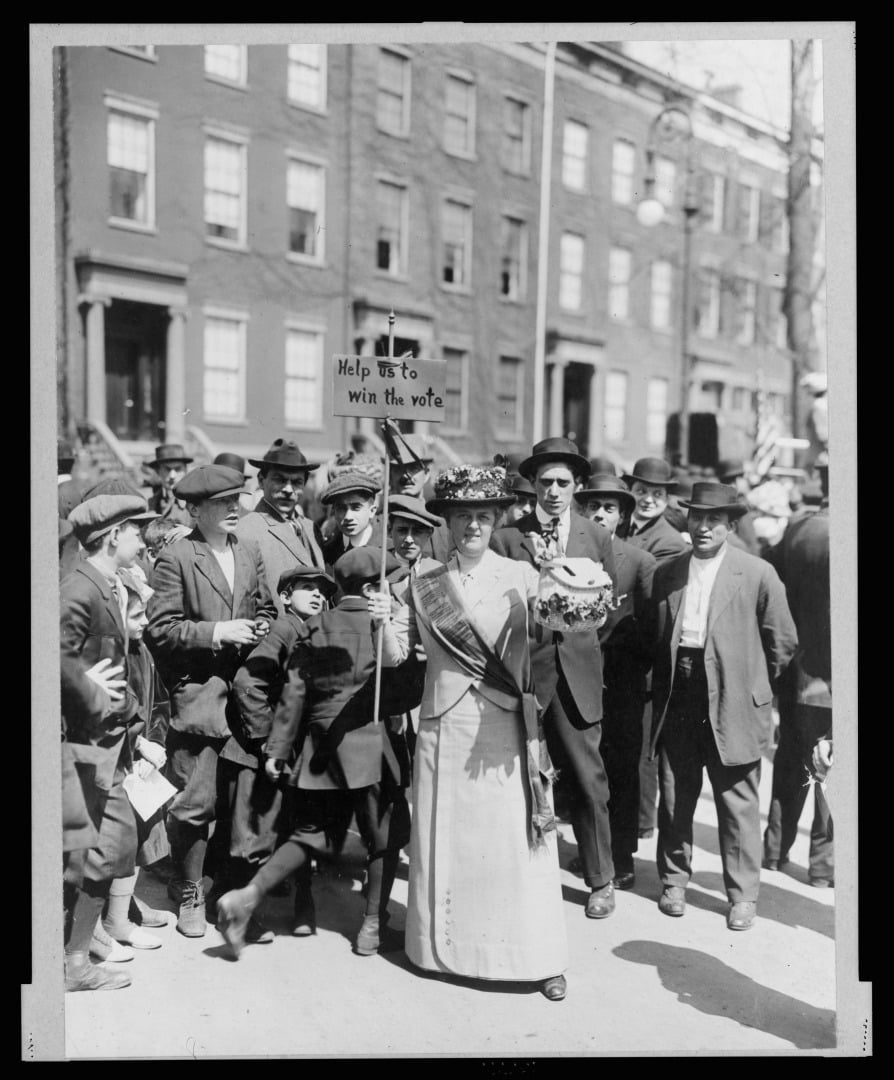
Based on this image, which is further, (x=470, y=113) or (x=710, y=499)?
(x=470, y=113)

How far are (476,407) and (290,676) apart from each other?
Result: 57.0 feet

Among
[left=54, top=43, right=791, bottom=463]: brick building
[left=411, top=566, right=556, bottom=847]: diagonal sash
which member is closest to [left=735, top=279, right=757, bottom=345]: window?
[left=54, top=43, right=791, bottom=463]: brick building

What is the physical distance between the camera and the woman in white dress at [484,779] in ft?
15.0

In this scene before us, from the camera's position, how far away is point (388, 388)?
191 inches

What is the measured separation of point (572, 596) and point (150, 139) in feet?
45.3

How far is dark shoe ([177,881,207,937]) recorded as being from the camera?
16.5 ft

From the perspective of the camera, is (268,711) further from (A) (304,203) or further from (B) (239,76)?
(A) (304,203)

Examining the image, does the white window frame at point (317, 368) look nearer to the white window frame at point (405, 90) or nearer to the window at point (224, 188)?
the window at point (224, 188)

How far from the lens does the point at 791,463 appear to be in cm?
1625

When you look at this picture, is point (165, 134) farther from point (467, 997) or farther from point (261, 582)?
point (467, 997)

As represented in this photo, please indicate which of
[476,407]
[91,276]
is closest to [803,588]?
[91,276]

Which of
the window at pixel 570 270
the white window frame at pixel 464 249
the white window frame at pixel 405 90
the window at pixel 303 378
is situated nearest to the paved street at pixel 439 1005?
the window at pixel 303 378

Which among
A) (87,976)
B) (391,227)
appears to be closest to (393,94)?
(391,227)

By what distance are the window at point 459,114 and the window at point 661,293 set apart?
661 cm
